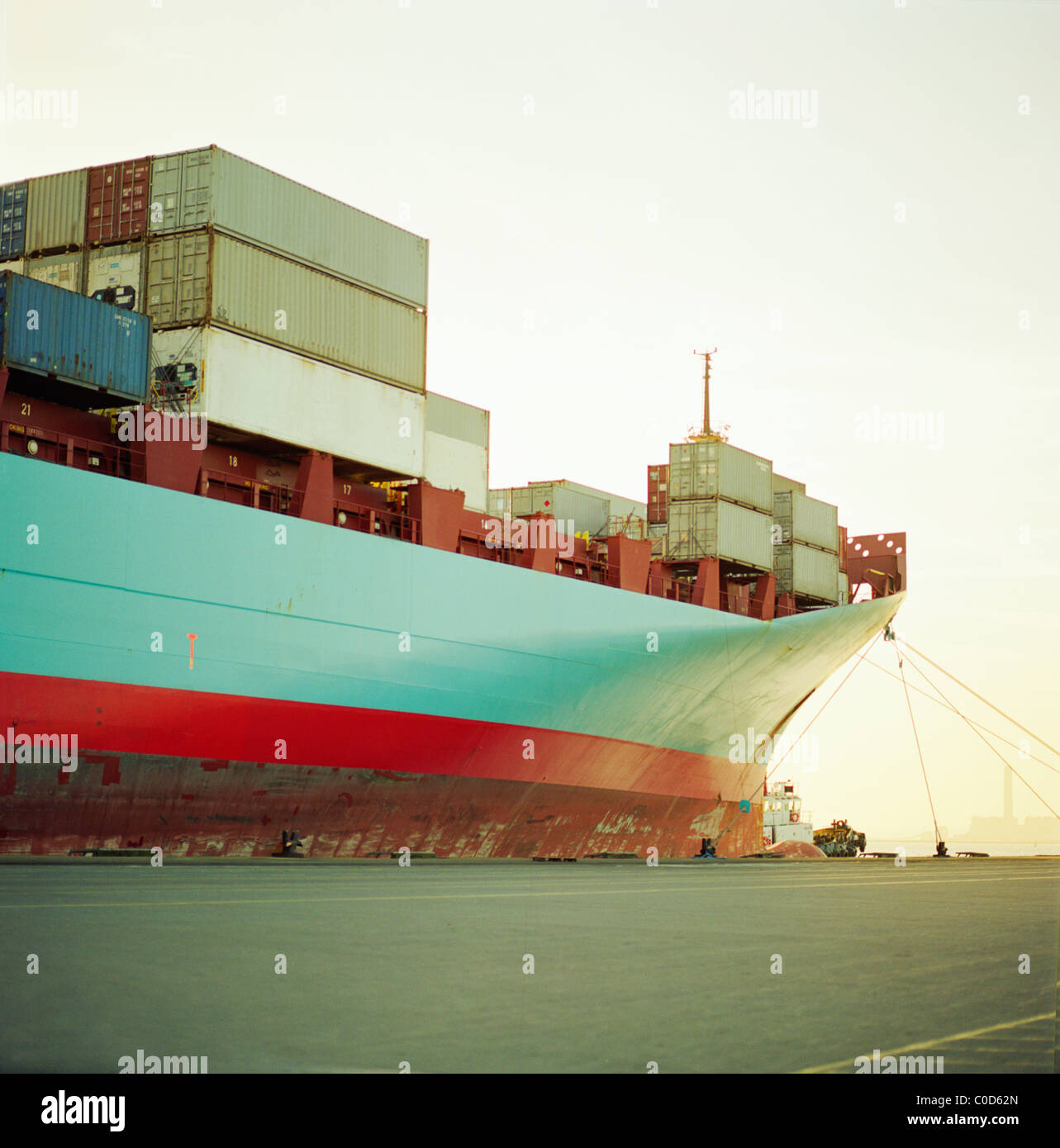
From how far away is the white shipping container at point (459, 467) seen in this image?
30.1 meters

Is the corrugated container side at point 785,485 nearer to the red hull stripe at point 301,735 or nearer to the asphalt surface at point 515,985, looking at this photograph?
the red hull stripe at point 301,735

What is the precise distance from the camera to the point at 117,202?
77.0ft

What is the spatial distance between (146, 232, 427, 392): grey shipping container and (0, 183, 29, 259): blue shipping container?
3.25m

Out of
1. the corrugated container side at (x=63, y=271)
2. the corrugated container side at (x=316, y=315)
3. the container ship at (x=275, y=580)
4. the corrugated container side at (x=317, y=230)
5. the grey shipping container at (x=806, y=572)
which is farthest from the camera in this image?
the grey shipping container at (x=806, y=572)

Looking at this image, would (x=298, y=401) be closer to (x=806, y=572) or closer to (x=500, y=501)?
(x=500, y=501)

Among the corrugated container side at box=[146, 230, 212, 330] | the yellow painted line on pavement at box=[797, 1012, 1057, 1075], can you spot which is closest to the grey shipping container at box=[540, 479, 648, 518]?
the corrugated container side at box=[146, 230, 212, 330]

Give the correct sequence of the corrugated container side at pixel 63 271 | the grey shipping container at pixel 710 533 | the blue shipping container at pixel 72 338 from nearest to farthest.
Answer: the blue shipping container at pixel 72 338 → the corrugated container side at pixel 63 271 → the grey shipping container at pixel 710 533

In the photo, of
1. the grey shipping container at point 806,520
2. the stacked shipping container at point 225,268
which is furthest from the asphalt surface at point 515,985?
the grey shipping container at point 806,520

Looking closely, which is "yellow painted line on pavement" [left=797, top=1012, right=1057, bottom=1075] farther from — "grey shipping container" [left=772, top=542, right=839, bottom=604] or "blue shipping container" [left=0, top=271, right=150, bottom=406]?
"grey shipping container" [left=772, top=542, right=839, bottom=604]

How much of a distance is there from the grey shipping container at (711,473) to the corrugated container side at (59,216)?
17.8m

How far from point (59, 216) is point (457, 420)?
10987mm

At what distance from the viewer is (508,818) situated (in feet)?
88.8

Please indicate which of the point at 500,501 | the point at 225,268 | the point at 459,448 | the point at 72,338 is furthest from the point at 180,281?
the point at 500,501

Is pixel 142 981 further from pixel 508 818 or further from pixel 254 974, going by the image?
pixel 508 818
